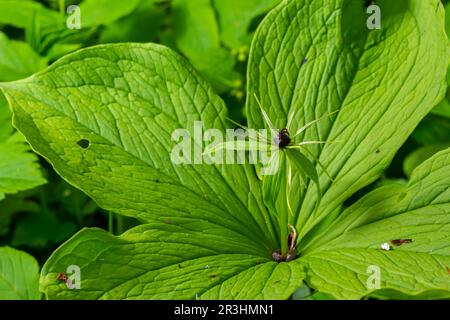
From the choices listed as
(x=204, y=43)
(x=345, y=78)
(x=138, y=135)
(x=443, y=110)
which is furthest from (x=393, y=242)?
(x=204, y=43)

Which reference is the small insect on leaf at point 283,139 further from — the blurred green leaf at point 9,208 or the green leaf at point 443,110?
the blurred green leaf at point 9,208

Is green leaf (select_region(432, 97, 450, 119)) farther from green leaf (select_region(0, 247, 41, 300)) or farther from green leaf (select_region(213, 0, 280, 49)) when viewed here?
green leaf (select_region(0, 247, 41, 300))

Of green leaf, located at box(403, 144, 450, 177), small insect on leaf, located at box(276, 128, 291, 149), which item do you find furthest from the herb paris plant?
green leaf, located at box(403, 144, 450, 177)

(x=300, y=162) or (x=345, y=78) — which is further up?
(x=345, y=78)

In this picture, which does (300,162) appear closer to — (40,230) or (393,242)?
(393,242)

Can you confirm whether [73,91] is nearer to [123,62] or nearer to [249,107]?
[123,62]

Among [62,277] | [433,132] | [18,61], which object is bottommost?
[62,277]
